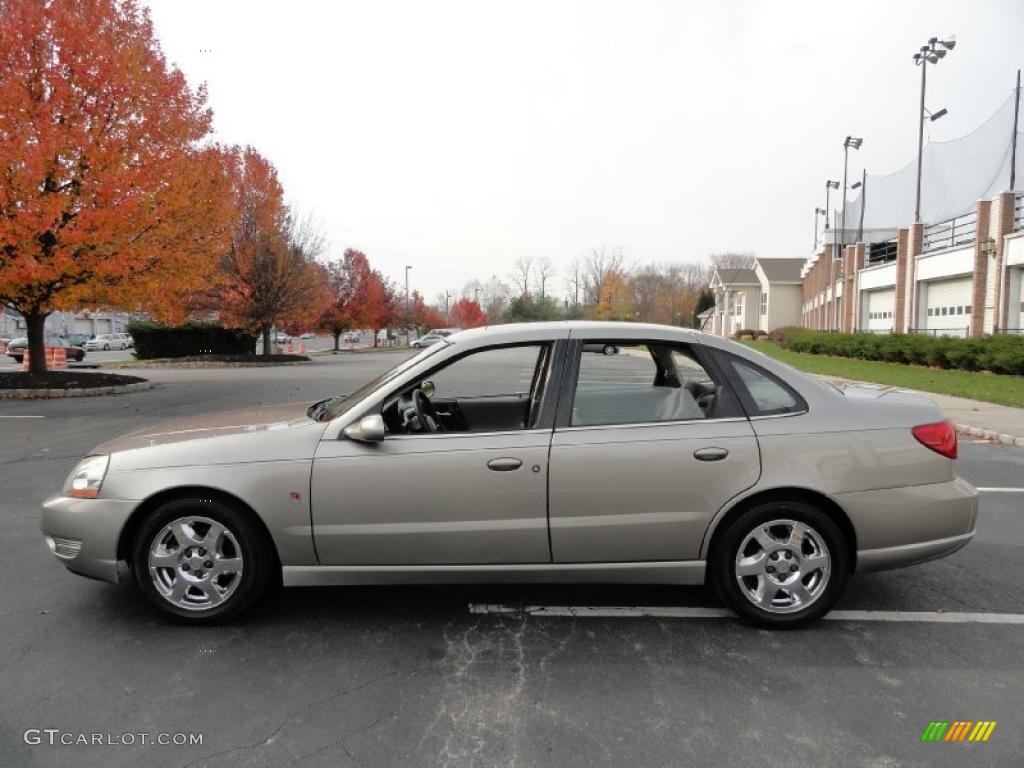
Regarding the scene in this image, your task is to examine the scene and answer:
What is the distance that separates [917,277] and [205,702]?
118 feet

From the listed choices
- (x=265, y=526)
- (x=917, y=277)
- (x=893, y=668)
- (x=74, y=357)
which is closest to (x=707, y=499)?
(x=893, y=668)

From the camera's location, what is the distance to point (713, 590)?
146 inches

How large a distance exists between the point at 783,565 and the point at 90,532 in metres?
3.59

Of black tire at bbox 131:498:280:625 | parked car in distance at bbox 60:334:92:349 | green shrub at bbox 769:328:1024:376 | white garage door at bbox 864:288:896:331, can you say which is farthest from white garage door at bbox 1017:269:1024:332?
parked car in distance at bbox 60:334:92:349

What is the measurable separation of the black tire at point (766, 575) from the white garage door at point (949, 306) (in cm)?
2923

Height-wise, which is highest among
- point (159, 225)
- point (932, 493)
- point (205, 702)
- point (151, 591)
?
point (159, 225)

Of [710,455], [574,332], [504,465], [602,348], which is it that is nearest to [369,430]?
[504,465]

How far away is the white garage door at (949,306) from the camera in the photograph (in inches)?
1121

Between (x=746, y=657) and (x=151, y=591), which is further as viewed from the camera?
(x=151, y=591)

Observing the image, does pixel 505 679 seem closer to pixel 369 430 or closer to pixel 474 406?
pixel 369 430

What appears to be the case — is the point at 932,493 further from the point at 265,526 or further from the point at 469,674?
the point at 265,526

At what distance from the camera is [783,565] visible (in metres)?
3.60

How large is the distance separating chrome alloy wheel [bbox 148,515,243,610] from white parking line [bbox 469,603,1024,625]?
4.42 feet

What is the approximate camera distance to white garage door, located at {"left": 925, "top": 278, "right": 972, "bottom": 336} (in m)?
→ 28.5
